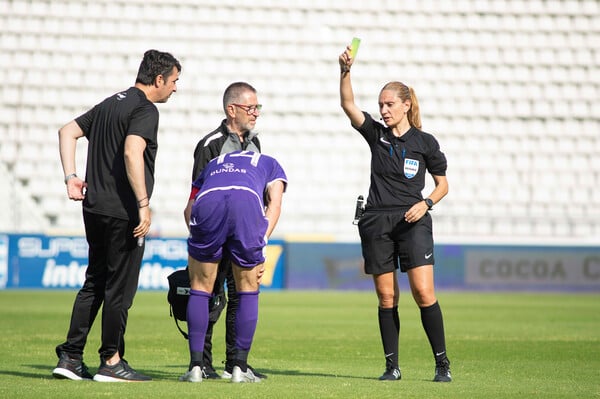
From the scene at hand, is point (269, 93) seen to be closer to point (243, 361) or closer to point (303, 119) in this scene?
point (303, 119)

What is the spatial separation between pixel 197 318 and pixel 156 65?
5.34 feet

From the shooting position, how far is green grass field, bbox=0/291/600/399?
618 cm

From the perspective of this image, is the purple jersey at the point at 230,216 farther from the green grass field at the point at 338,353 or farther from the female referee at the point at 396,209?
the female referee at the point at 396,209

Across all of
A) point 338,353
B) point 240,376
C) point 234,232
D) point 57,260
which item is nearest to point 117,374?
point 240,376

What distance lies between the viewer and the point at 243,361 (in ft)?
21.4

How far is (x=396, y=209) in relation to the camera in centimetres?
714

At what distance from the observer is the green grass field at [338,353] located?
20.3 ft

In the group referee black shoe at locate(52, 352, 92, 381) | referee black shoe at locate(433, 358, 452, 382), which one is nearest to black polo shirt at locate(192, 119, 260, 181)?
referee black shoe at locate(52, 352, 92, 381)

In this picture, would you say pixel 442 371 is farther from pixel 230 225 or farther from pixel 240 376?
pixel 230 225

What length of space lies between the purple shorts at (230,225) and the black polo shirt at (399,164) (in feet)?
3.68

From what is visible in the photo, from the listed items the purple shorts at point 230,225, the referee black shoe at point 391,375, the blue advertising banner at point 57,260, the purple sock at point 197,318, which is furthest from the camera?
the blue advertising banner at point 57,260

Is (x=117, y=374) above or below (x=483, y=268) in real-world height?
above

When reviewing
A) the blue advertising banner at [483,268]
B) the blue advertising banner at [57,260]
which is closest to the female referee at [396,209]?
the blue advertising banner at [57,260]

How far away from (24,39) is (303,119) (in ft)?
23.5
